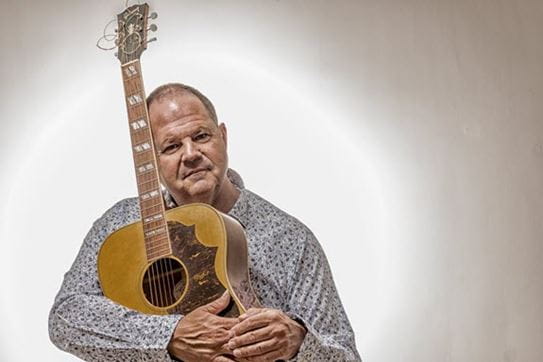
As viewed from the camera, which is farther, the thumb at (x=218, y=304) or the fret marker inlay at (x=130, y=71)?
the fret marker inlay at (x=130, y=71)

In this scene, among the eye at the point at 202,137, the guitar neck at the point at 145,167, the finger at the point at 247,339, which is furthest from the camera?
the eye at the point at 202,137

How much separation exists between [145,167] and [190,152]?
0.10 m

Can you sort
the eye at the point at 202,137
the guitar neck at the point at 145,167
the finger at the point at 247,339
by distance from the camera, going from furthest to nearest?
the eye at the point at 202,137 < the guitar neck at the point at 145,167 < the finger at the point at 247,339

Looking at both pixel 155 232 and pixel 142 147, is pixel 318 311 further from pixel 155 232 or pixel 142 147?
pixel 142 147

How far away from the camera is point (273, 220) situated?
7.64 ft

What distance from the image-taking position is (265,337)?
2102 mm

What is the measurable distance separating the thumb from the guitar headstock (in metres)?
0.61

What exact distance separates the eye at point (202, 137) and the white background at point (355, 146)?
0.12m

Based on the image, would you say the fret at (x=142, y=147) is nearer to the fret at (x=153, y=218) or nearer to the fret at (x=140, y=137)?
the fret at (x=140, y=137)

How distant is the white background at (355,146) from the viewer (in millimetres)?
2355

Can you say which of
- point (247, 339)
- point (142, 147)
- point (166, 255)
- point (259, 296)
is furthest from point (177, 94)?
point (247, 339)

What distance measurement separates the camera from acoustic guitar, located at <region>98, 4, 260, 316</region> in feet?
6.97

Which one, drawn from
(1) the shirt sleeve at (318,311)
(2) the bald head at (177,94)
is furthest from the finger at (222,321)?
(2) the bald head at (177,94)

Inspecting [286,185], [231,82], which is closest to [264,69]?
[231,82]
